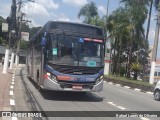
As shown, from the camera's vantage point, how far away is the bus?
618 inches

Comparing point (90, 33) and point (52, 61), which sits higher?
point (90, 33)

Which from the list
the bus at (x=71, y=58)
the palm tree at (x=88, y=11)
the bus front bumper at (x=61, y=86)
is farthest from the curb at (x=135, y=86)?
the palm tree at (x=88, y=11)

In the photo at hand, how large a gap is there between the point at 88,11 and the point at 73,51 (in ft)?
187

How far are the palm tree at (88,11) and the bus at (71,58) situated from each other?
55.2 metres

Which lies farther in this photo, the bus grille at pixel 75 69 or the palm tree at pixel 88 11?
the palm tree at pixel 88 11

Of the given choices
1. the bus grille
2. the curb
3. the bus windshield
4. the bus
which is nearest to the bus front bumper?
the bus

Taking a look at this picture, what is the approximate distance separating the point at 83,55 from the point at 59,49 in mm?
1062

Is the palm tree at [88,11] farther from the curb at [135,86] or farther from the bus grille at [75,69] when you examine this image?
the bus grille at [75,69]

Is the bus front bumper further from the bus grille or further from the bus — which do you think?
the bus grille

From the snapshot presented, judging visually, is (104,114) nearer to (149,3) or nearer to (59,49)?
(59,49)

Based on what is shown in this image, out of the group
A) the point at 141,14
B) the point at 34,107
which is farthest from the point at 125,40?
the point at 34,107

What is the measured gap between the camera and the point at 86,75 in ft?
52.6

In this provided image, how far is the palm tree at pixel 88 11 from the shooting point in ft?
235

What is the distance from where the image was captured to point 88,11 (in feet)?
237
